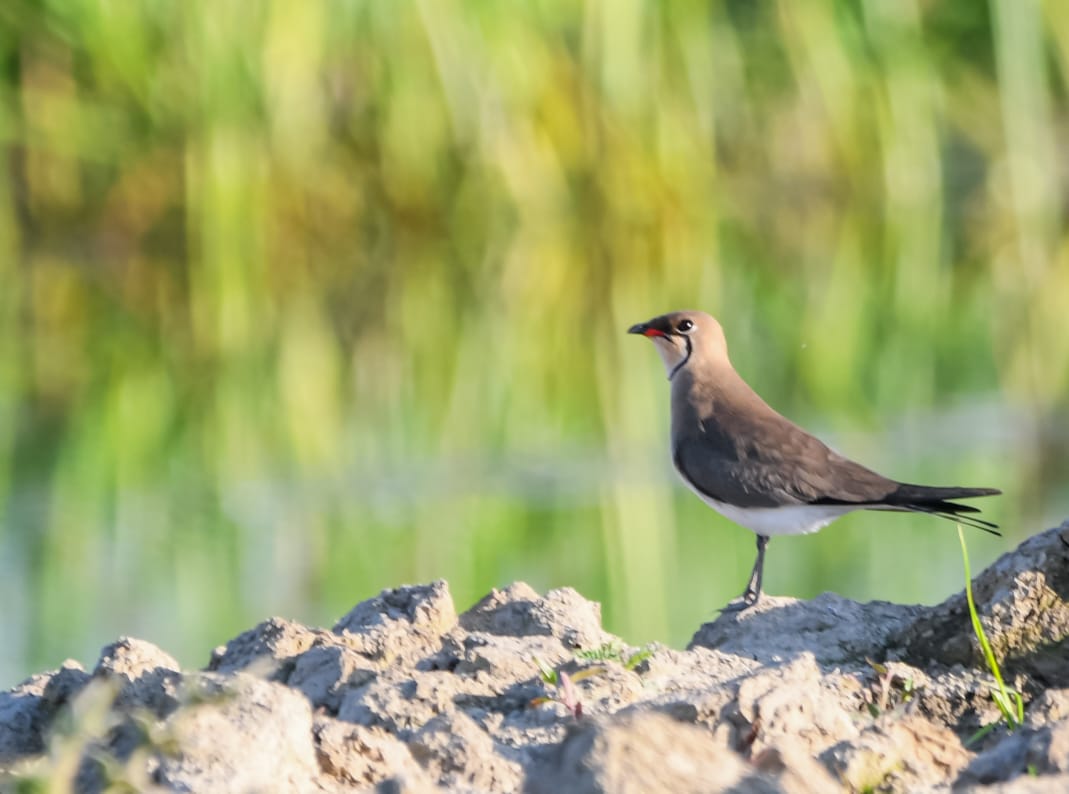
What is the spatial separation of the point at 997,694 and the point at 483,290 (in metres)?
9.29

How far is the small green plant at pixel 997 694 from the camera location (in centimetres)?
311

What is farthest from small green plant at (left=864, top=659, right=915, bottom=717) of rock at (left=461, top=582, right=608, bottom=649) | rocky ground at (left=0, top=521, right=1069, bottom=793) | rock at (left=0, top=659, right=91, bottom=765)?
rock at (left=0, top=659, right=91, bottom=765)

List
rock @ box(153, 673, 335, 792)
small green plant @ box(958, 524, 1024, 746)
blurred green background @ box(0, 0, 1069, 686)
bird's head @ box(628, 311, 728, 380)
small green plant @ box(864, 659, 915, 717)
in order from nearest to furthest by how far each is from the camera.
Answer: rock @ box(153, 673, 335, 792), small green plant @ box(958, 524, 1024, 746), small green plant @ box(864, 659, 915, 717), bird's head @ box(628, 311, 728, 380), blurred green background @ box(0, 0, 1069, 686)

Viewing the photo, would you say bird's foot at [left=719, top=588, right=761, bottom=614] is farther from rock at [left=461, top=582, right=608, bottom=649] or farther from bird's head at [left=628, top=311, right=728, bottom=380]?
bird's head at [left=628, top=311, right=728, bottom=380]

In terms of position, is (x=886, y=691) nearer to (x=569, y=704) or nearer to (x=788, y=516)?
(x=569, y=704)

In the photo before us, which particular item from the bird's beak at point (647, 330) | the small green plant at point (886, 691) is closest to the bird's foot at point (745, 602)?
the small green plant at point (886, 691)

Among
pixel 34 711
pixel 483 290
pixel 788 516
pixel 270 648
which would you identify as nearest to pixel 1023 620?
pixel 788 516

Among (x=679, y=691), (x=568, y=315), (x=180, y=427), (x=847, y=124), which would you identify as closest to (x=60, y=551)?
(x=180, y=427)

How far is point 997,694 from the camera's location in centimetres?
317

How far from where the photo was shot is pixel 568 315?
1134cm

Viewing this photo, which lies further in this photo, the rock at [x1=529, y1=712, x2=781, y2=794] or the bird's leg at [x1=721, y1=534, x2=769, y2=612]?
the bird's leg at [x1=721, y1=534, x2=769, y2=612]

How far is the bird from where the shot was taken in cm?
430

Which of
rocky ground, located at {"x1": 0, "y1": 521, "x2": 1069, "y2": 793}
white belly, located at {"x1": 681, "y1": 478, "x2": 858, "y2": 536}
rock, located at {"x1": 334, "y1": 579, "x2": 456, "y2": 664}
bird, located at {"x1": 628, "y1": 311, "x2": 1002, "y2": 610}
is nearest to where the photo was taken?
rocky ground, located at {"x1": 0, "y1": 521, "x2": 1069, "y2": 793}

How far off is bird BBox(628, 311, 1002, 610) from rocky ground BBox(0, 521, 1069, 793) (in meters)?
0.48
